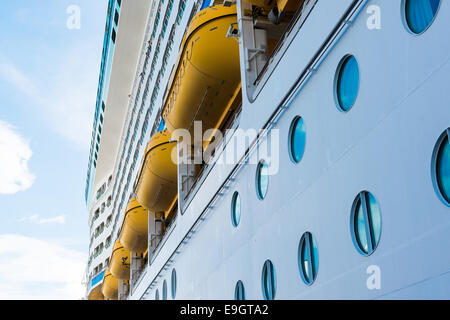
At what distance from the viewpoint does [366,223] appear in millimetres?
3984

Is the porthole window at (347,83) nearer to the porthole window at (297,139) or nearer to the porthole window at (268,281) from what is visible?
the porthole window at (297,139)

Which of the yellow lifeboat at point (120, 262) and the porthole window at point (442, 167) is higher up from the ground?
the yellow lifeboat at point (120, 262)

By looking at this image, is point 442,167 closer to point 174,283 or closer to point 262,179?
point 262,179

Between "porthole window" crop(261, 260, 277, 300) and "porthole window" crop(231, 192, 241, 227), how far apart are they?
125 centimetres

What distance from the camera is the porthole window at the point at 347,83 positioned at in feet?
14.5

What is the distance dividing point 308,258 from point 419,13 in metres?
2.49

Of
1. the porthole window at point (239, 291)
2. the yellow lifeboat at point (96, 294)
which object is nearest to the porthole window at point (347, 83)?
the porthole window at point (239, 291)

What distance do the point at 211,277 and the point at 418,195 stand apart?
508 cm

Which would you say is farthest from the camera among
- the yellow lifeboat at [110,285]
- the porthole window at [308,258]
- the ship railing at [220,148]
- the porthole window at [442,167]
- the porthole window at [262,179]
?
the yellow lifeboat at [110,285]

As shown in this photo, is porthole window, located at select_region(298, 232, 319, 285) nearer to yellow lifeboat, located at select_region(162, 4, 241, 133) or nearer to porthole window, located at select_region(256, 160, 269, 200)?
porthole window, located at select_region(256, 160, 269, 200)

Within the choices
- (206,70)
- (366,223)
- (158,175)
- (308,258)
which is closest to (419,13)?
(366,223)

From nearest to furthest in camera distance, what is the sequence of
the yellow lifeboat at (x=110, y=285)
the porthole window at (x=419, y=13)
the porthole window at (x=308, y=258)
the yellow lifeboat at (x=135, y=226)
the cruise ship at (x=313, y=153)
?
the cruise ship at (x=313, y=153) < the porthole window at (x=419, y=13) < the porthole window at (x=308, y=258) < the yellow lifeboat at (x=135, y=226) < the yellow lifeboat at (x=110, y=285)

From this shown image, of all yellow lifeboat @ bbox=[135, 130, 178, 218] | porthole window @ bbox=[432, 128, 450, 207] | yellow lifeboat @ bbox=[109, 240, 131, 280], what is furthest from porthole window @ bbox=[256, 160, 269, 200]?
yellow lifeboat @ bbox=[109, 240, 131, 280]
